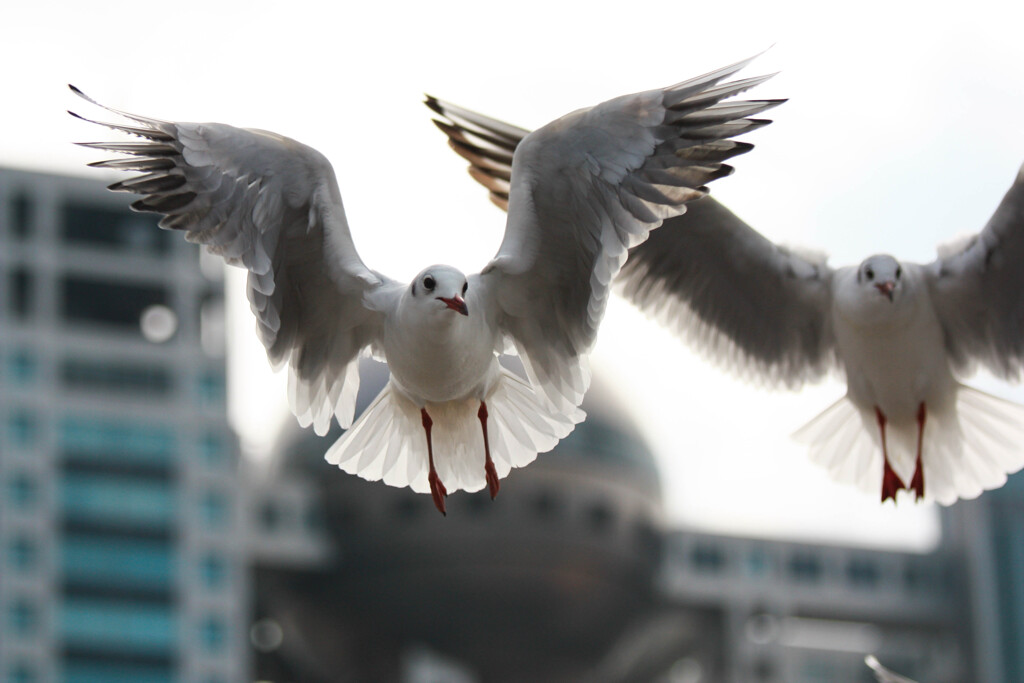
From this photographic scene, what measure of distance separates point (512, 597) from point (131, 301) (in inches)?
704

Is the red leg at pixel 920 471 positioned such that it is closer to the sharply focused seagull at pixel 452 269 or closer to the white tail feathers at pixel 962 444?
the white tail feathers at pixel 962 444

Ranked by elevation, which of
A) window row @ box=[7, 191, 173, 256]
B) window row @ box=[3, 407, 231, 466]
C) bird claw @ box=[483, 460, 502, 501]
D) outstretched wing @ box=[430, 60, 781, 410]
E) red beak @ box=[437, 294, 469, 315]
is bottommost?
bird claw @ box=[483, 460, 502, 501]

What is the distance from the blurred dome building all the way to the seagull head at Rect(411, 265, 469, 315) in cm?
5259

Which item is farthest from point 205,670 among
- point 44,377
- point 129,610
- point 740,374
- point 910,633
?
point 740,374

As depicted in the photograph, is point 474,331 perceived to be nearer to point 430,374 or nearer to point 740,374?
point 430,374

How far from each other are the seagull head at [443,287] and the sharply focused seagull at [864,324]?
328 centimetres

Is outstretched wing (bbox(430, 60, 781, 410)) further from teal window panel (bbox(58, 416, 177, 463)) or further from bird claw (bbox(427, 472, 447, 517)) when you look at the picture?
teal window panel (bbox(58, 416, 177, 463))

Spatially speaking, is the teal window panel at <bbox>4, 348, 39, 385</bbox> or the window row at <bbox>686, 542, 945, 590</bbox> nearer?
the teal window panel at <bbox>4, 348, 39, 385</bbox>

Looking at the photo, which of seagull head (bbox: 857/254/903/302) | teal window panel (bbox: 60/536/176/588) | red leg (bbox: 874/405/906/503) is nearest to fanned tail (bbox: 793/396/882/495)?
red leg (bbox: 874/405/906/503)

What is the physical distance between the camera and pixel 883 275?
1316 cm

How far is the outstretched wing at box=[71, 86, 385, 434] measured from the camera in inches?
437

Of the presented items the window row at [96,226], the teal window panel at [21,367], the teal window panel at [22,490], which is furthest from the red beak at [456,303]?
the window row at [96,226]

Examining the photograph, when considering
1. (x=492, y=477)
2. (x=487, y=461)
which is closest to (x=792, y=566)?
(x=487, y=461)

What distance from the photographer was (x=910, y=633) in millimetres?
78000
